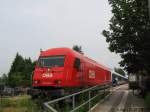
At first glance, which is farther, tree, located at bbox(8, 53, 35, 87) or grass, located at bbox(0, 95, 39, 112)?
tree, located at bbox(8, 53, 35, 87)

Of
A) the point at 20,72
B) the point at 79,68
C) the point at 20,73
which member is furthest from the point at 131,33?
the point at 20,72

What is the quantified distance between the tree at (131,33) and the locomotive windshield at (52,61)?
452 cm

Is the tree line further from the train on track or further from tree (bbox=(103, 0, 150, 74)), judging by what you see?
the train on track

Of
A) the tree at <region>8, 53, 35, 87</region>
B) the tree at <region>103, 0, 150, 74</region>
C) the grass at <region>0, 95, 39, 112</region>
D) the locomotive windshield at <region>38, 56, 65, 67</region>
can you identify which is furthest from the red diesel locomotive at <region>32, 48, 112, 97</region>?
the tree at <region>8, 53, 35, 87</region>

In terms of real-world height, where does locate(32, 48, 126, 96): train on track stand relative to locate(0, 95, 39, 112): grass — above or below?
above

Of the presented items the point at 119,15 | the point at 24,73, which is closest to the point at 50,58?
the point at 119,15

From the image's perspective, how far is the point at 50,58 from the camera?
921 inches

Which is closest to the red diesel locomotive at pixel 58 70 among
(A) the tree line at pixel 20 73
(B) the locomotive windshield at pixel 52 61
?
(B) the locomotive windshield at pixel 52 61

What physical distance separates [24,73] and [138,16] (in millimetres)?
73825

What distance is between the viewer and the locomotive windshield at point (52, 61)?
22.9 metres

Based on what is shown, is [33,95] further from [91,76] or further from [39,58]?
[91,76]

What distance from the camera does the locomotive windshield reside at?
2292 cm

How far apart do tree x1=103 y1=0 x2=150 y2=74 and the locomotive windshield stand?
14.8 ft

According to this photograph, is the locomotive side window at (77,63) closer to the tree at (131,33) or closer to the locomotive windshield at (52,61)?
the locomotive windshield at (52,61)
